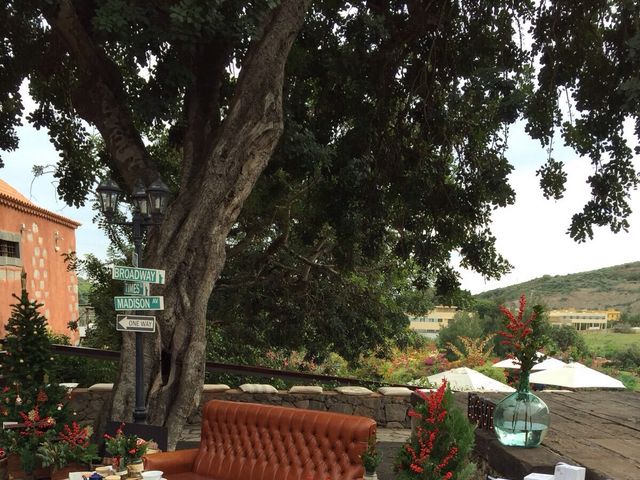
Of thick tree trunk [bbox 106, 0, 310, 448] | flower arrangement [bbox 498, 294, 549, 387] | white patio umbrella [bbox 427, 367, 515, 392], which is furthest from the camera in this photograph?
white patio umbrella [bbox 427, 367, 515, 392]

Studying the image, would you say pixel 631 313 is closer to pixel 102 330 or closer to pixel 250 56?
pixel 102 330

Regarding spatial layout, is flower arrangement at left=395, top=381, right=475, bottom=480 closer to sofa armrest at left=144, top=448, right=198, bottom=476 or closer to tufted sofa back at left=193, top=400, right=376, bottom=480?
tufted sofa back at left=193, top=400, right=376, bottom=480

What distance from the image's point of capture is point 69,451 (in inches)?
247

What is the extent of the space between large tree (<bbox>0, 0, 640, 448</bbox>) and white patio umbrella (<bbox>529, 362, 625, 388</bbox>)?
175 inches

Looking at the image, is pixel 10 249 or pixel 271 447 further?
pixel 10 249

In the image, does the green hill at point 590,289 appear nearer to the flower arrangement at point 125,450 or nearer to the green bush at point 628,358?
the green bush at point 628,358

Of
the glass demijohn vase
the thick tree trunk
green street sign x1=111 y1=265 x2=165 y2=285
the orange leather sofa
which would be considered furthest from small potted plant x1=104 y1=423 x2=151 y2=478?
the glass demijohn vase

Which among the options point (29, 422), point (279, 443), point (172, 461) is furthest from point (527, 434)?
point (29, 422)

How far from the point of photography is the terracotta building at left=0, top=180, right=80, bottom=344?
680 inches

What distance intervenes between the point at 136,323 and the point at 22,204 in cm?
1347

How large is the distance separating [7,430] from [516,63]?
9419 millimetres

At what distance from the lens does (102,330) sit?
1575 centimetres

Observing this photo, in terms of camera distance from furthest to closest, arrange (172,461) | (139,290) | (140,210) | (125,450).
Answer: (140,210) → (139,290) → (172,461) → (125,450)

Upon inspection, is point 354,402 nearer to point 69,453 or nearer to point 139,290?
point 139,290
